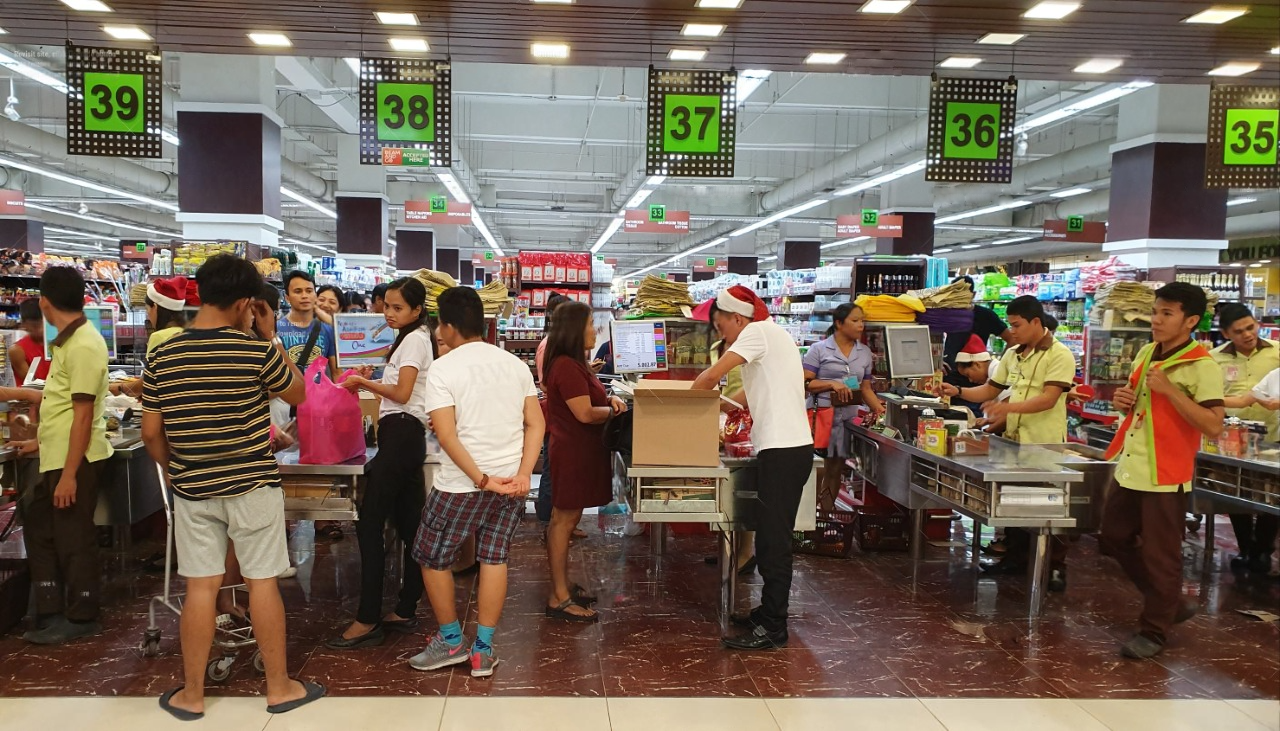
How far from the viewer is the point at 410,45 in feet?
20.8

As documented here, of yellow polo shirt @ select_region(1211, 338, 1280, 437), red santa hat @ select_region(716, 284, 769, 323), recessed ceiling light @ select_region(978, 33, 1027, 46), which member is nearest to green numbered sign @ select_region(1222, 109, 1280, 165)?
yellow polo shirt @ select_region(1211, 338, 1280, 437)

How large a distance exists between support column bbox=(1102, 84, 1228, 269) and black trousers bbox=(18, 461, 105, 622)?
11297 mm

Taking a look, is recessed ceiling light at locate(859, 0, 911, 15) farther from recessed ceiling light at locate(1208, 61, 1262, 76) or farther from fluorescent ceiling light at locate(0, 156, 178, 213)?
fluorescent ceiling light at locate(0, 156, 178, 213)

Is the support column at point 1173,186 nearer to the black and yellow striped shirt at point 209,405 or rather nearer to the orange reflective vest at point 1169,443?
the orange reflective vest at point 1169,443

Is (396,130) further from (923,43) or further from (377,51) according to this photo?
(923,43)

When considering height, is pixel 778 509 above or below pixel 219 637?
above

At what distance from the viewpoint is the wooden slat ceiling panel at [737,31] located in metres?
5.54

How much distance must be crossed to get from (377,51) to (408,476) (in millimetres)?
3936

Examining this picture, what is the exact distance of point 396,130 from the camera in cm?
634

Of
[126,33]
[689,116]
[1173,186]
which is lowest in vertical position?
[689,116]

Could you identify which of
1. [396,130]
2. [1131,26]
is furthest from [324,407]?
[1131,26]

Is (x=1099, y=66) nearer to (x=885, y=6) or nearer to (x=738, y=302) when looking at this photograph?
(x=885, y=6)

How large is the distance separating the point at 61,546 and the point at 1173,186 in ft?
38.6

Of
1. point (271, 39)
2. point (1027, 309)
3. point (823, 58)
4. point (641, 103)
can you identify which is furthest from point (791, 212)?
point (1027, 309)
